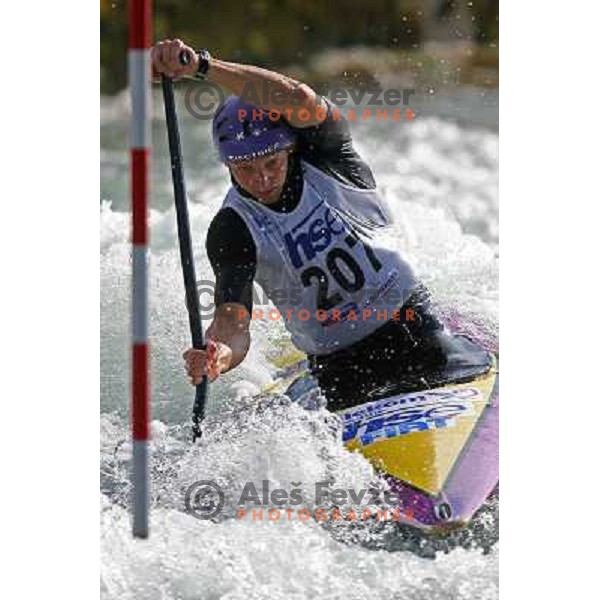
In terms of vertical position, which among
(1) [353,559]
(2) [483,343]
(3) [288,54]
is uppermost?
(3) [288,54]

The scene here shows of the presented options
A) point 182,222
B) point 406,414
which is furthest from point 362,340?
point 182,222

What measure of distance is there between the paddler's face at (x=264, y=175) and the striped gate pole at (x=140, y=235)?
193 millimetres

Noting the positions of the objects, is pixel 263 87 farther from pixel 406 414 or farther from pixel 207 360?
pixel 406 414

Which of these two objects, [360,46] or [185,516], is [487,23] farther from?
[185,516]

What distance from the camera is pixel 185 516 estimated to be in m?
2.69

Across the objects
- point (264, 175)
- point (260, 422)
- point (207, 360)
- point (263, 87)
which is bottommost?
point (260, 422)

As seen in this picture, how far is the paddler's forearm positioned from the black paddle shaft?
0.08 m

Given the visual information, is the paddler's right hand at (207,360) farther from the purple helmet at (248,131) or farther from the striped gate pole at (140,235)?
the purple helmet at (248,131)

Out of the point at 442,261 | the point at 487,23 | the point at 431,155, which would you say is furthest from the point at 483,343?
the point at 487,23

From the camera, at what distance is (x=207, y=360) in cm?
268

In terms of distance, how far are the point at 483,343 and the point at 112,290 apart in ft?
2.15

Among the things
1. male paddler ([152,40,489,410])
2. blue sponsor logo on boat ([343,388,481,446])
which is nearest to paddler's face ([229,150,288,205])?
male paddler ([152,40,489,410])

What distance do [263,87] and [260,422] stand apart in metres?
0.58

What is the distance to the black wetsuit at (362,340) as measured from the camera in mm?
2680
